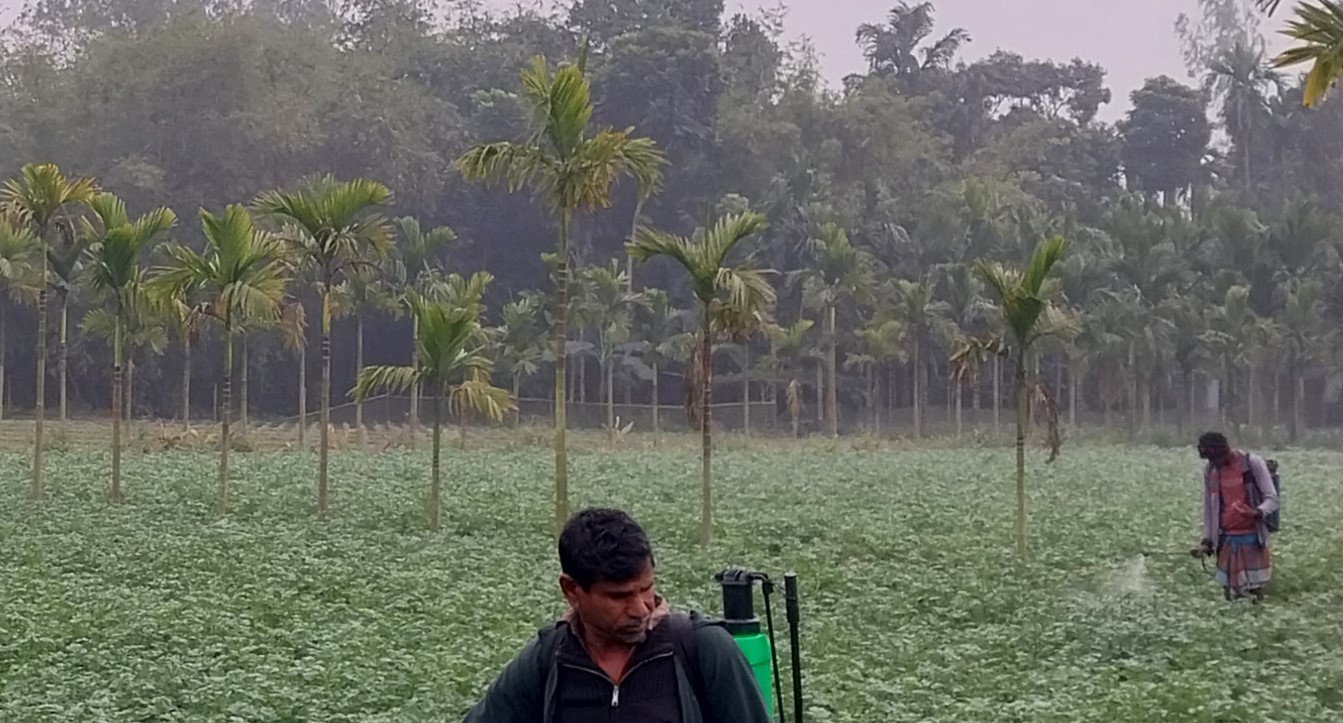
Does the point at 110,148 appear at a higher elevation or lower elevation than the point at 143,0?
lower

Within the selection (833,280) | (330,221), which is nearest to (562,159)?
(330,221)

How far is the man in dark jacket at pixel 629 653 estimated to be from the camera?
3.11 metres

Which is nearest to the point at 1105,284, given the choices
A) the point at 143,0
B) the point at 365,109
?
the point at 365,109

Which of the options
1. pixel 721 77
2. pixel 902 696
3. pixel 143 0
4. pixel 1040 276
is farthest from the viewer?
pixel 143 0

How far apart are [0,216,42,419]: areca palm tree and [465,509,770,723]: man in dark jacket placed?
16437 mm

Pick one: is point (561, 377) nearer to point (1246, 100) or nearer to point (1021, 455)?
point (1021, 455)

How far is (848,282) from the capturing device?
1537 inches

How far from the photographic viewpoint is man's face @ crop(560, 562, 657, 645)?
3113 mm

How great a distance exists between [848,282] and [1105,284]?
7.15 metres

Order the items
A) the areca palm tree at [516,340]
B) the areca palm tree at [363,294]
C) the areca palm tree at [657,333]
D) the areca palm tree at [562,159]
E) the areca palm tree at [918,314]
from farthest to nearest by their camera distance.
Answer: the areca palm tree at [657,333] → the areca palm tree at [918,314] → the areca palm tree at [516,340] → the areca palm tree at [363,294] → the areca palm tree at [562,159]

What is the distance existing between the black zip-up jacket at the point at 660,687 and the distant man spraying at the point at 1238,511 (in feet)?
25.8

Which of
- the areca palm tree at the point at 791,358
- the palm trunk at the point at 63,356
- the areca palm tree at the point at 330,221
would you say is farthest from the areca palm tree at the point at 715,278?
the areca palm tree at the point at 791,358

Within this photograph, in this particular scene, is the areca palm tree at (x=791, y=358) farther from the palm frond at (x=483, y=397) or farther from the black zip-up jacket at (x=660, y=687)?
the black zip-up jacket at (x=660, y=687)

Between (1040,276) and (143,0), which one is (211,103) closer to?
(143,0)
